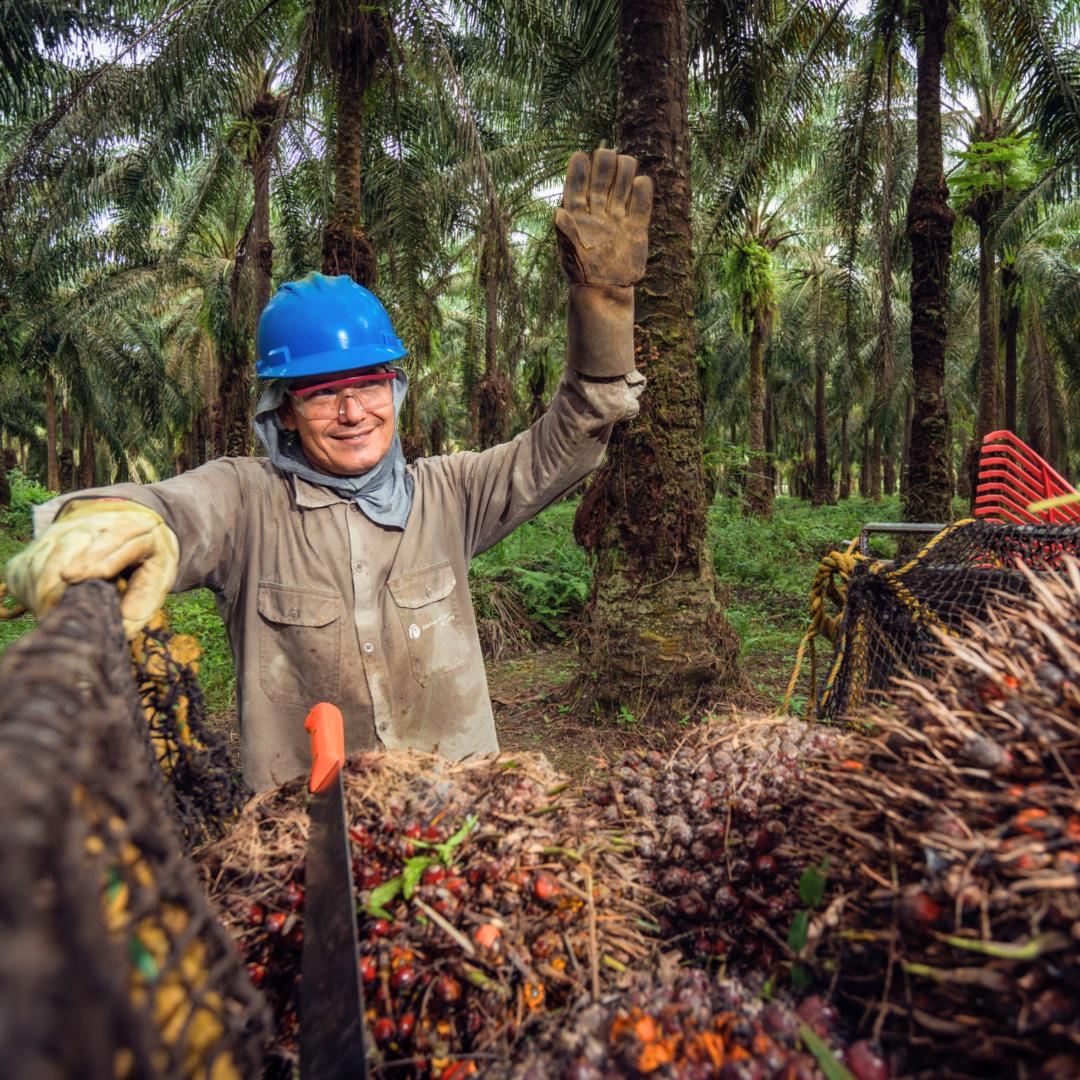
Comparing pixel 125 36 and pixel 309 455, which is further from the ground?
pixel 125 36

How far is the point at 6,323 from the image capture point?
1783 cm

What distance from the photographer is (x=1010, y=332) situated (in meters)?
19.9

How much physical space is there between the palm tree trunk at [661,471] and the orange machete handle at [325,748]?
12.3 ft

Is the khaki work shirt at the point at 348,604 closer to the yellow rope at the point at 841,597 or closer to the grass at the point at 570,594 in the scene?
the yellow rope at the point at 841,597

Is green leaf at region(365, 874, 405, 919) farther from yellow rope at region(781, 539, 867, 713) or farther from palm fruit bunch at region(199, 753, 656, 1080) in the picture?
yellow rope at region(781, 539, 867, 713)

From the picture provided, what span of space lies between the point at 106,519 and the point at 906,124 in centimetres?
2293

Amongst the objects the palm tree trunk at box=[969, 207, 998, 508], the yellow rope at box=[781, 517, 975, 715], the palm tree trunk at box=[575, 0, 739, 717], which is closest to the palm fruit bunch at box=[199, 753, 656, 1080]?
the yellow rope at box=[781, 517, 975, 715]

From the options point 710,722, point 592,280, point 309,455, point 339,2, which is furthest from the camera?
point 339,2

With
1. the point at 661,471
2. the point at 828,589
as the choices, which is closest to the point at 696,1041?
the point at 828,589

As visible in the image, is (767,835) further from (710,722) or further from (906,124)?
(906,124)

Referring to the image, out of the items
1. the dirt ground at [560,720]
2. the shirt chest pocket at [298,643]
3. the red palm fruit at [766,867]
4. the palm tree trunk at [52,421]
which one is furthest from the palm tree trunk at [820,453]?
the red palm fruit at [766,867]

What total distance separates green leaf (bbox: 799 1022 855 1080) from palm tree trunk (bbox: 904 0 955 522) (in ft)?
30.0

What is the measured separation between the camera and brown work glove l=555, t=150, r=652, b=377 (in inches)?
86.4

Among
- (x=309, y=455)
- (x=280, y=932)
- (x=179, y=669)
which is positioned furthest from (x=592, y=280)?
(x=280, y=932)
